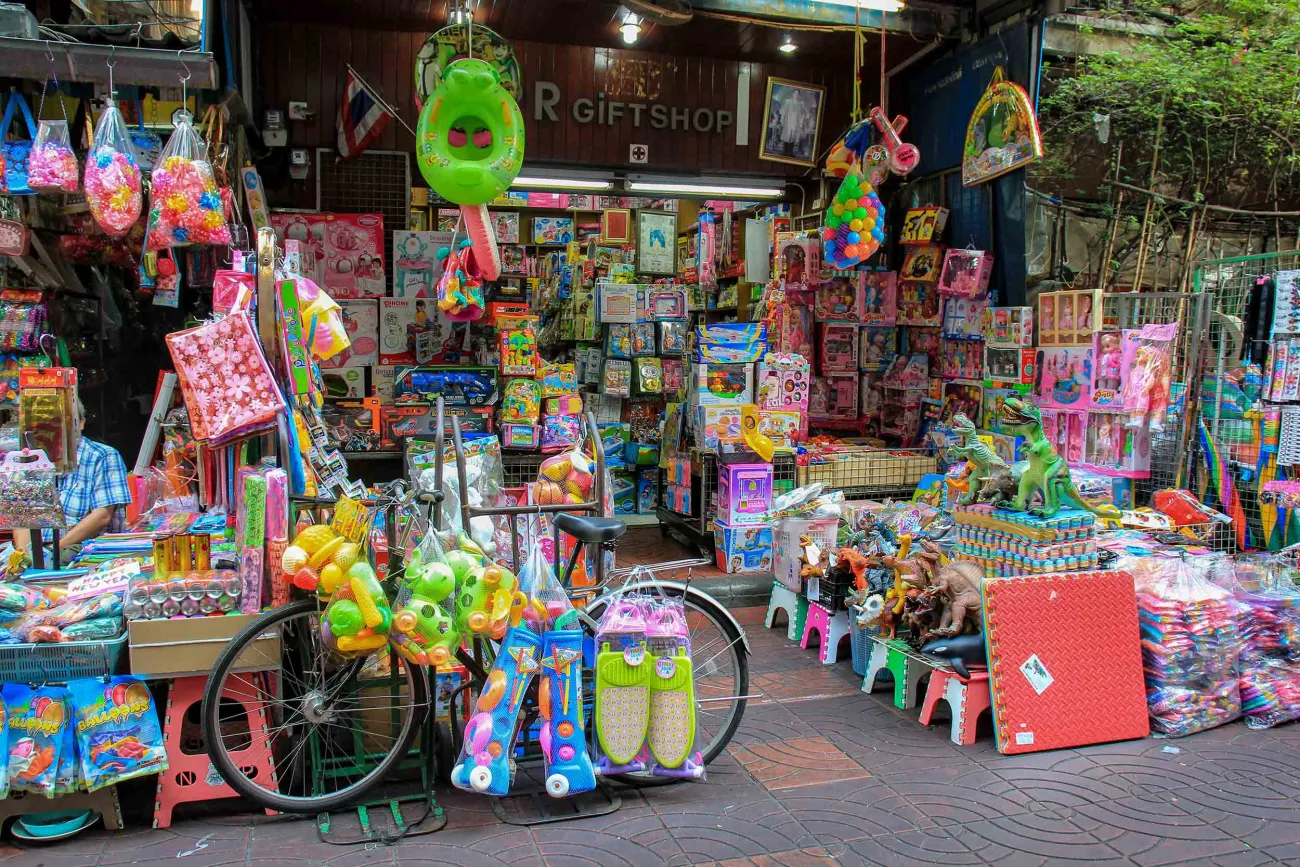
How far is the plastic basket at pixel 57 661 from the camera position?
10.8 feet

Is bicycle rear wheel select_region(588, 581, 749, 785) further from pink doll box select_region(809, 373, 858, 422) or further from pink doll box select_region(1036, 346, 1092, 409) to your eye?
pink doll box select_region(809, 373, 858, 422)

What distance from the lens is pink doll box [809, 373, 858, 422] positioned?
328 inches

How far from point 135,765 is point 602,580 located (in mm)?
1816

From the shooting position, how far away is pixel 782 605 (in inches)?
231

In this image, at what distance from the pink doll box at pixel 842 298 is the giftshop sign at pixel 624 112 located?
1606 mm

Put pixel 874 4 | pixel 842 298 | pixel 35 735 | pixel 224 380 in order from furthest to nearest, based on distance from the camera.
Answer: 1. pixel 842 298
2. pixel 874 4
3. pixel 224 380
4. pixel 35 735

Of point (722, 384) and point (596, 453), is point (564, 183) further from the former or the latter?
point (596, 453)

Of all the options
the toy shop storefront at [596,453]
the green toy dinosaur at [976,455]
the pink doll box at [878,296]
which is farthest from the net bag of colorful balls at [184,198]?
the pink doll box at [878,296]

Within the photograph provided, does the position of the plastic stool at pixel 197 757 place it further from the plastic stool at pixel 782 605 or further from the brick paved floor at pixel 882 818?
the plastic stool at pixel 782 605

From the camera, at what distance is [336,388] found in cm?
694

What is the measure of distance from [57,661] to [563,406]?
3679 mm

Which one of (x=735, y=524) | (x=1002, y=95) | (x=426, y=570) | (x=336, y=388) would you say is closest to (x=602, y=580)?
(x=426, y=570)

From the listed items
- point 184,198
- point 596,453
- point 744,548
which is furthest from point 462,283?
point 744,548

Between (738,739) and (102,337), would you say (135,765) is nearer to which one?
(738,739)
